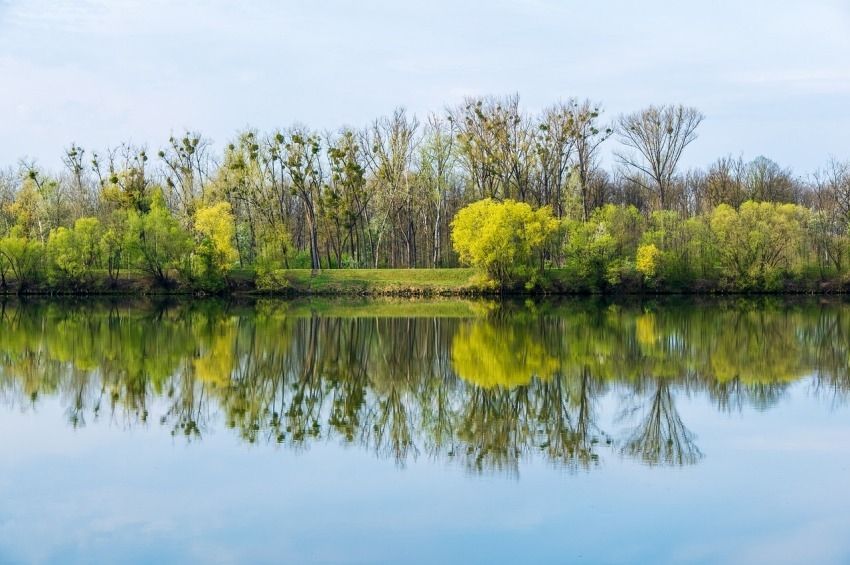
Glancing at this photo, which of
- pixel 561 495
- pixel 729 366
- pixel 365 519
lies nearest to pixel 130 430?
pixel 365 519

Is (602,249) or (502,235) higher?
(502,235)

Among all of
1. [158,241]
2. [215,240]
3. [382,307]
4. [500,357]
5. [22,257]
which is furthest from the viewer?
[22,257]

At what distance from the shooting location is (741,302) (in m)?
53.2

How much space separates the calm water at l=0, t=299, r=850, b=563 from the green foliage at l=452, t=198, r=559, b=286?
27675mm

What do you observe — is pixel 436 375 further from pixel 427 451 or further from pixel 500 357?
pixel 427 451

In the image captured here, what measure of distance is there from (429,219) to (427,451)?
195 feet

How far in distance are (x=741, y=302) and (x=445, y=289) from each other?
1888 cm

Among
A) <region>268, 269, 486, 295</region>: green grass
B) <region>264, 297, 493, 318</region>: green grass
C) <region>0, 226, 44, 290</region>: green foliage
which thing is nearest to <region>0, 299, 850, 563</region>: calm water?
<region>264, 297, 493, 318</region>: green grass

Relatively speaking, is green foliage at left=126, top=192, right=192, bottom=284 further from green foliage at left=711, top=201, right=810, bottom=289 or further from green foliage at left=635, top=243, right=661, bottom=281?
green foliage at left=711, top=201, right=810, bottom=289

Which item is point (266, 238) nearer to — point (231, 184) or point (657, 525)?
Result: point (231, 184)

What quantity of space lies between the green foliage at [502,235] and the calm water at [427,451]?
2768 cm

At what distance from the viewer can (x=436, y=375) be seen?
74.9ft

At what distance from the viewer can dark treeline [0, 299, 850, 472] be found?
15898mm

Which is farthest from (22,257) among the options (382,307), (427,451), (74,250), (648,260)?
(427,451)
